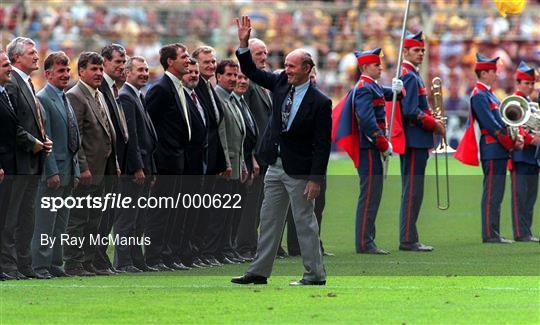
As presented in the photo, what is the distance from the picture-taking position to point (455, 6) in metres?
40.3

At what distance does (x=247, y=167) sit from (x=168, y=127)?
1.70 m

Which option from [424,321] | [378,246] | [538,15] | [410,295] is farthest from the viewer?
[538,15]

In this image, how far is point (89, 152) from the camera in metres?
14.0

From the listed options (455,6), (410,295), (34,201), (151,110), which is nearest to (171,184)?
(151,110)

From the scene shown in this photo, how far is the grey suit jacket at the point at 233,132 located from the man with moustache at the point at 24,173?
275cm

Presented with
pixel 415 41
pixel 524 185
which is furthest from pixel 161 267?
pixel 524 185

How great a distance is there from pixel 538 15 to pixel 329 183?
13284mm

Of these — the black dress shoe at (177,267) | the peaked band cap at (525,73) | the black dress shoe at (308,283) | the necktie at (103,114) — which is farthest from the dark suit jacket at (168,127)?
the peaked band cap at (525,73)

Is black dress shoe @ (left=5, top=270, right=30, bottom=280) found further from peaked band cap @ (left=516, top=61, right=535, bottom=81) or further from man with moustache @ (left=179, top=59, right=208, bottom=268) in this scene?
peaked band cap @ (left=516, top=61, right=535, bottom=81)

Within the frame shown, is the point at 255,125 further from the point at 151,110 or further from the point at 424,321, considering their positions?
the point at 424,321

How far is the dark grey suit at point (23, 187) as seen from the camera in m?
13.2

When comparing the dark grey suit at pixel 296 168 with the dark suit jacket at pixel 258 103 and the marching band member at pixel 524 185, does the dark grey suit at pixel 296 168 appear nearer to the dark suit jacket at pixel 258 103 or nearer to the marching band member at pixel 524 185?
the dark suit jacket at pixel 258 103

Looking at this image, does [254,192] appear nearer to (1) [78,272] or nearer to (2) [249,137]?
(2) [249,137]

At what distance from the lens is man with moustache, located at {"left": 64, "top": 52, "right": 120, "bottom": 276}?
1381 centimetres
